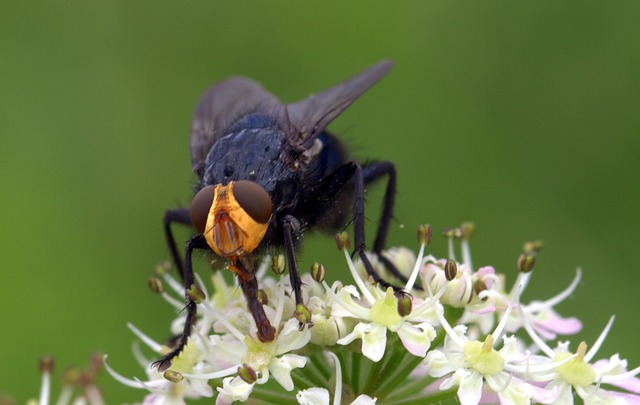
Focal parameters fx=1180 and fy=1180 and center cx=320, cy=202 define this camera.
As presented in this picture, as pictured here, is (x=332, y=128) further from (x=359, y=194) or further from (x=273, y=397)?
(x=273, y=397)

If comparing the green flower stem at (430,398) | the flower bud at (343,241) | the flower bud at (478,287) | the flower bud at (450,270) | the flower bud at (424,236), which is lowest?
the green flower stem at (430,398)

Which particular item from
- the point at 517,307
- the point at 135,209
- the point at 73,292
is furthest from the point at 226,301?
the point at 135,209

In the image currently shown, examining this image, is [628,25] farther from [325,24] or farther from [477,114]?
[325,24]

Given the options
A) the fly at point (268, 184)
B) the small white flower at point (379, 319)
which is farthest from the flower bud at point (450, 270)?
the fly at point (268, 184)

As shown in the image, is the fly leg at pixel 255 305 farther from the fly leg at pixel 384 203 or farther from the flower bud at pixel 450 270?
the fly leg at pixel 384 203

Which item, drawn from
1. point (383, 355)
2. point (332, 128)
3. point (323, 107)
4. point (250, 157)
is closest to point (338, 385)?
point (383, 355)

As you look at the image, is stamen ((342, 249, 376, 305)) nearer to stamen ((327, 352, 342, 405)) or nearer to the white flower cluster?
→ the white flower cluster
